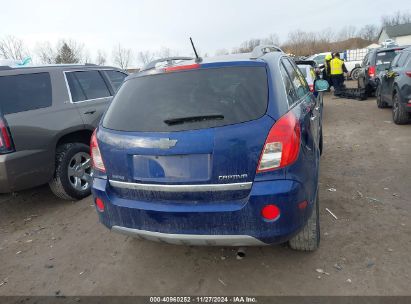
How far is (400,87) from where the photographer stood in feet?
23.1

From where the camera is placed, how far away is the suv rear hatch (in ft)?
7.32

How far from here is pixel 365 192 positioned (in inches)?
160

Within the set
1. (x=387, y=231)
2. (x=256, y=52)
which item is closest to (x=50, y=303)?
(x=256, y=52)

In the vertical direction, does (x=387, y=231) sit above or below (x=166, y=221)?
below

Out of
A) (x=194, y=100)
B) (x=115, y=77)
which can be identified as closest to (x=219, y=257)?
(x=194, y=100)

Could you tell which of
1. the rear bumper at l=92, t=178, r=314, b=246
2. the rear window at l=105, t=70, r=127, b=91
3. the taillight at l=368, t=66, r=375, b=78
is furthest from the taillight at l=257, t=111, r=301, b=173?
the taillight at l=368, t=66, r=375, b=78

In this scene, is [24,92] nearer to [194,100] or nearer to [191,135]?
[194,100]

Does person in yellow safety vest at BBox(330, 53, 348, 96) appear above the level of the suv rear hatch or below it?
below

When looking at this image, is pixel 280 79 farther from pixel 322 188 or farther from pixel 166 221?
pixel 322 188

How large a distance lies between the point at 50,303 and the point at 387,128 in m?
7.22

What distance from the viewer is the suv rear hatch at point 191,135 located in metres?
2.23

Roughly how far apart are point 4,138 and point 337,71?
40.8ft

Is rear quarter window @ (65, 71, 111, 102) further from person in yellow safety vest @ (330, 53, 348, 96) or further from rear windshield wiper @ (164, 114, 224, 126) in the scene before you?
person in yellow safety vest @ (330, 53, 348, 96)

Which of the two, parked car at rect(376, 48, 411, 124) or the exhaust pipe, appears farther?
parked car at rect(376, 48, 411, 124)
